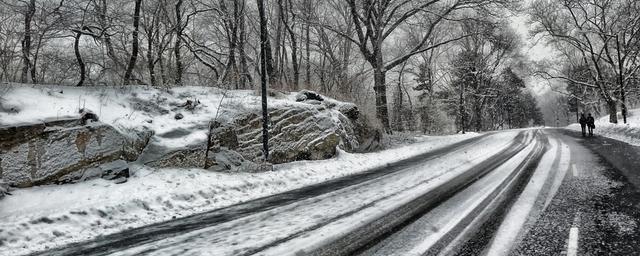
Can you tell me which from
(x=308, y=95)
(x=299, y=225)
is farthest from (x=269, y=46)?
(x=299, y=225)

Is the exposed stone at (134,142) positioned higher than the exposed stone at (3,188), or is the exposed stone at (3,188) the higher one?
the exposed stone at (134,142)

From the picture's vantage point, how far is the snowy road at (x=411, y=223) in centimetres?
518

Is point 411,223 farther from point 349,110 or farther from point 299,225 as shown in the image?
point 349,110

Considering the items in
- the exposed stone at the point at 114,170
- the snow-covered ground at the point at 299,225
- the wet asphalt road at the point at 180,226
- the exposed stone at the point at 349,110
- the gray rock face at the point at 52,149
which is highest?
the exposed stone at the point at 349,110

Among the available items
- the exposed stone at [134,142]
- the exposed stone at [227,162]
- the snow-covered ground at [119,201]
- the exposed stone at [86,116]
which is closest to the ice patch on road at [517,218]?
the snow-covered ground at [119,201]

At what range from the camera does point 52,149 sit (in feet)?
31.0

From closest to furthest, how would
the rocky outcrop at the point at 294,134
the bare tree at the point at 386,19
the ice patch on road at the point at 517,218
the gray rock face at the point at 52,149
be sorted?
the ice patch on road at the point at 517,218, the gray rock face at the point at 52,149, the rocky outcrop at the point at 294,134, the bare tree at the point at 386,19

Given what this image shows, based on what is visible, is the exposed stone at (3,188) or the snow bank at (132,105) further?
the snow bank at (132,105)

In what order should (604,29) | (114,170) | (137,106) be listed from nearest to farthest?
(114,170)
(137,106)
(604,29)

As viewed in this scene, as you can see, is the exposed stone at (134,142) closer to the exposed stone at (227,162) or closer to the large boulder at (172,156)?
the large boulder at (172,156)

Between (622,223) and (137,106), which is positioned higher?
(137,106)

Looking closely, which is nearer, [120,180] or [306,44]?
[120,180]

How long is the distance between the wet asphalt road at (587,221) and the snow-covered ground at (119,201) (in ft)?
18.7

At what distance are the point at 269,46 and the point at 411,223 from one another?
17575 mm
